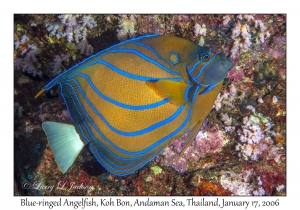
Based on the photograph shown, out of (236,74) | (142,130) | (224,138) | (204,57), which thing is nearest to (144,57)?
(204,57)

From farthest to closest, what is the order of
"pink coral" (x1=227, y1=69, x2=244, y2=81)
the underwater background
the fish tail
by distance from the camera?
"pink coral" (x1=227, y1=69, x2=244, y2=81)
the underwater background
the fish tail

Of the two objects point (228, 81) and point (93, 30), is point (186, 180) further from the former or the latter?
point (93, 30)

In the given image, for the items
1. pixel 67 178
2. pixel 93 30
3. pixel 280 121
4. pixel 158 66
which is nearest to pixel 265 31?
pixel 280 121

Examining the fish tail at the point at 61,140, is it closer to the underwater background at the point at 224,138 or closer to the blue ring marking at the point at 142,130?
the blue ring marking at the point at 142,130

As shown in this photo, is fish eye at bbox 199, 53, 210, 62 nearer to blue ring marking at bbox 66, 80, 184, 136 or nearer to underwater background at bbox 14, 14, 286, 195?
blue ring marking at bbox 66, 80, 184, 136

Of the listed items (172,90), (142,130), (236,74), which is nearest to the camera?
(172,90)

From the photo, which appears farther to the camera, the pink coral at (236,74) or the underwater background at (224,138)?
the pink coral at (236,74)

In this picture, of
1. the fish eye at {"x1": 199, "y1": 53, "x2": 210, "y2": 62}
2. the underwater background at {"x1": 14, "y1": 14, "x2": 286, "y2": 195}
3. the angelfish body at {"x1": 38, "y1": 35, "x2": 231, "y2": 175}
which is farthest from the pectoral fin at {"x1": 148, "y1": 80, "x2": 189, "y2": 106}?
the underwater background at {"x1": 14, "y1": 14, "x2": 286, "y2": 195}

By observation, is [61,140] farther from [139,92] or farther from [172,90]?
[172,90]

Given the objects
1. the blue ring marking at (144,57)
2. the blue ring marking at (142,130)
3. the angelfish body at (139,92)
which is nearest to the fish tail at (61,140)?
the angelfish body at (139,92)
